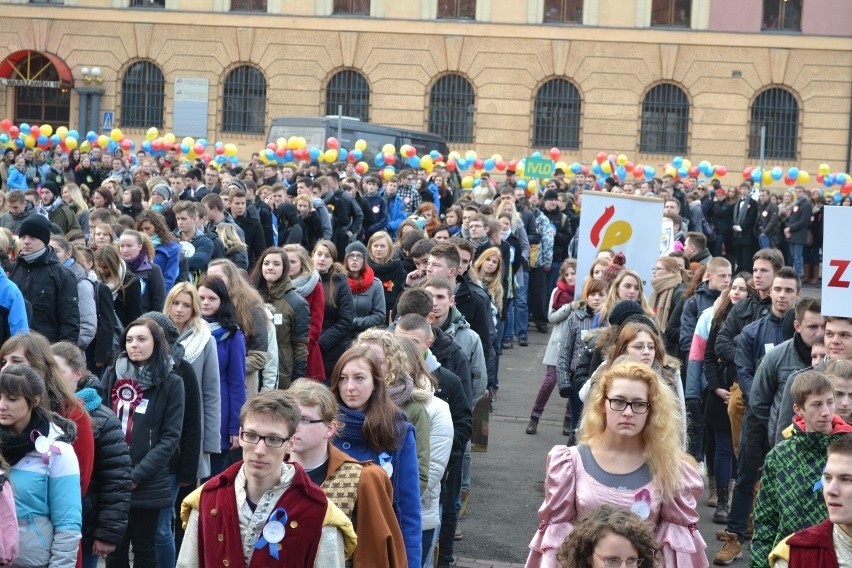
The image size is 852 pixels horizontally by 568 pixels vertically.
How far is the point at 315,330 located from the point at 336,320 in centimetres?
60

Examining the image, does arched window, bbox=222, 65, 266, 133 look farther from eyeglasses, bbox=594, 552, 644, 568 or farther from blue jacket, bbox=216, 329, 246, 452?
eyeglasses, bbox=594, 552, 644, 568

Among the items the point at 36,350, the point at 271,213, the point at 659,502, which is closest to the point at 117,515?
the point at 36,350

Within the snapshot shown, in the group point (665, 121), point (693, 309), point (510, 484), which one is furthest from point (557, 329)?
point (665, 121)

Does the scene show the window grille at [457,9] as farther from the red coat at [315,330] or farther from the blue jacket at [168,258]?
the red coat at [315,330]

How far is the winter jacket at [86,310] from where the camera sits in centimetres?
936

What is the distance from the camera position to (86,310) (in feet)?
30.9

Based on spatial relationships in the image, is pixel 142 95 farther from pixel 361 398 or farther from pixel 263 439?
pixel 263 439

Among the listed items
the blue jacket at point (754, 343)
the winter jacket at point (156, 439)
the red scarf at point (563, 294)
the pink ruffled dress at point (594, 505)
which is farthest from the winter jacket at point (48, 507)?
the red scarf at point (563, 294)

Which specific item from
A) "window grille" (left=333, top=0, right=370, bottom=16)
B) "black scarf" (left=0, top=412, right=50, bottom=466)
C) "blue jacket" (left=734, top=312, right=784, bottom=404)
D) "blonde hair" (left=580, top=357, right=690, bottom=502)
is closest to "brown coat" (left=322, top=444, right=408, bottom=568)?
"blonde hair" (left=580, top=357, right=690, bottom=502)

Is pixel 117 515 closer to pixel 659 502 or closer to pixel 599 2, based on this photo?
pixel 659 502

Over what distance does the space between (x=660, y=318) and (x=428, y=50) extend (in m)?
29.9

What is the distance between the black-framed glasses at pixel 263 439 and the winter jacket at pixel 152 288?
6.05 metres

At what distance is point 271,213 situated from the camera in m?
16.4

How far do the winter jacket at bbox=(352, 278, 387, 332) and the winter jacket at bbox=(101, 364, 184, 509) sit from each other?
4178 mm
